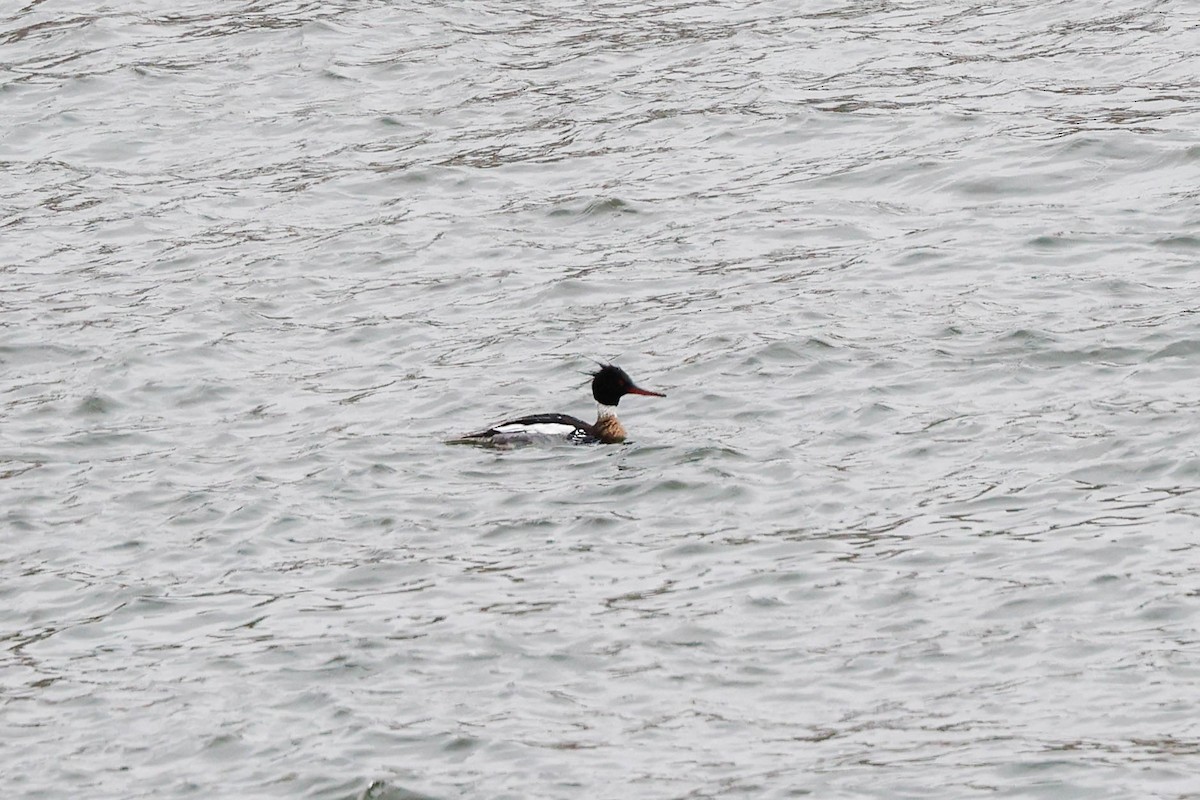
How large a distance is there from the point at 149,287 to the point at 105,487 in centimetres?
470

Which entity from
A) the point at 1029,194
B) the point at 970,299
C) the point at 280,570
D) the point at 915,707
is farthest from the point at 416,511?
the point at 1029,194

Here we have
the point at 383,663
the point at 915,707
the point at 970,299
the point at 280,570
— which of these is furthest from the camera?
the point at 970,299

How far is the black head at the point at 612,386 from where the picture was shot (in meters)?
15.4

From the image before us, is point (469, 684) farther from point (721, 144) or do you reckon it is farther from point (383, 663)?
point (721, 144)

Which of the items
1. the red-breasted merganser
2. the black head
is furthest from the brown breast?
the black head

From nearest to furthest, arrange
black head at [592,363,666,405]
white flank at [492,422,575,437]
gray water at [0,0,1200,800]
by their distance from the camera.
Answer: gray water at [0,0,1200,800], white flank at [492,422,575,437], black head at [592,363,666,405]

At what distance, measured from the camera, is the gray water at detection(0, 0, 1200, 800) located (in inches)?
420

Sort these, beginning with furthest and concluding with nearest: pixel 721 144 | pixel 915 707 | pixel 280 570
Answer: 1. pixel 721 144
2. pixel 280 570
3. pixel 915 707

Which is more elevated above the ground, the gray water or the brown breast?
the gray water

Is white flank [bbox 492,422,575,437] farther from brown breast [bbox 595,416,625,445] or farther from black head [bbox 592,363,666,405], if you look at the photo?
black head [bbox 592,363,666,405]

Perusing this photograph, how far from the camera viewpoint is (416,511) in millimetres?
13812

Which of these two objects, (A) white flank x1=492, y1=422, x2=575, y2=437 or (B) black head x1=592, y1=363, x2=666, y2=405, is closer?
(A) white flank x1=492, y1=422, x2=575, y2=437

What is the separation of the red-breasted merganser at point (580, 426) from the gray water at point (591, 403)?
171 millimetres

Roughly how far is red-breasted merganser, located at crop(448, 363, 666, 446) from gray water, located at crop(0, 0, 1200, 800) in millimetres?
171
